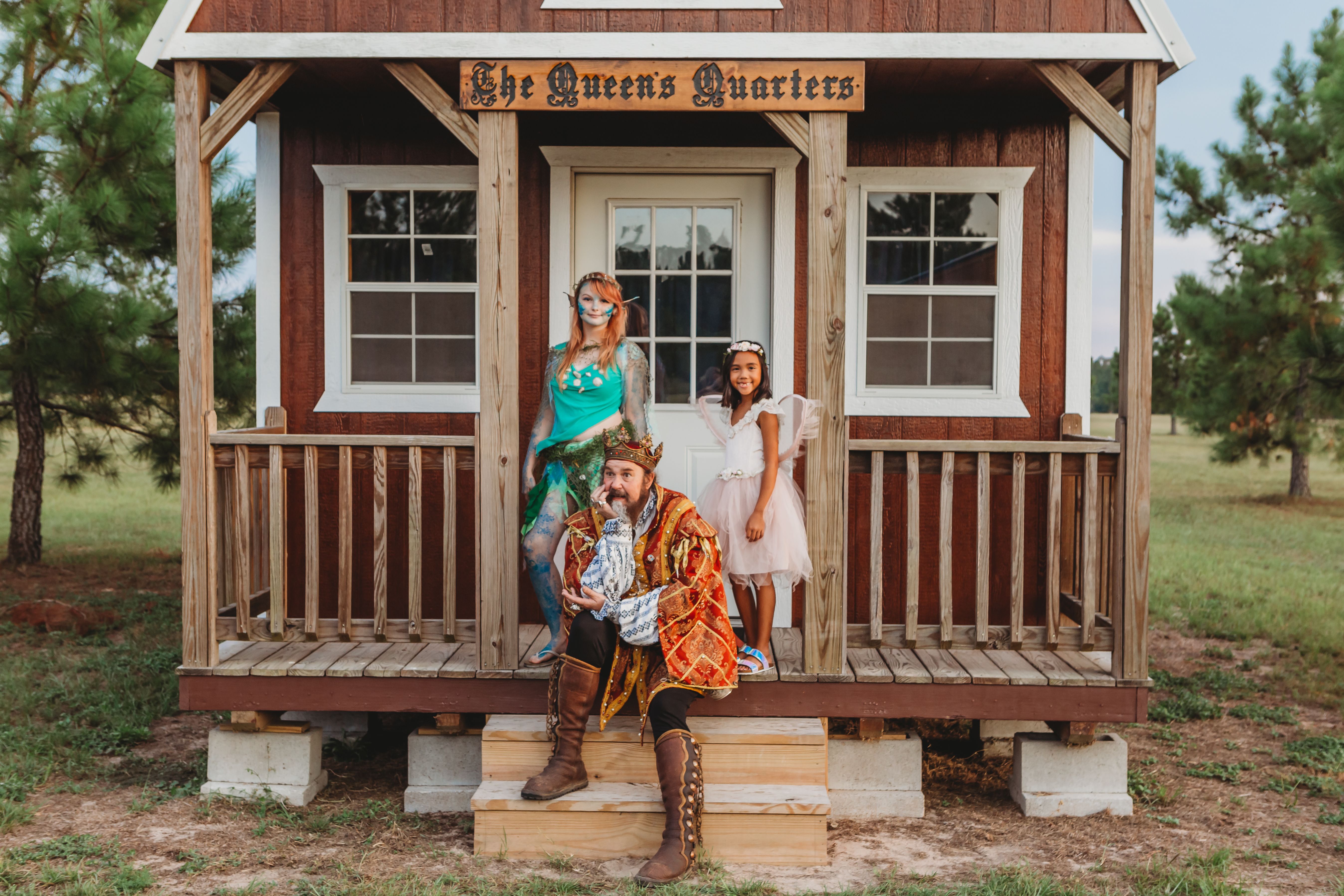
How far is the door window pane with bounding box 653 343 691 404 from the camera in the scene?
5602 mm

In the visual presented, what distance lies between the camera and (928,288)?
555cm

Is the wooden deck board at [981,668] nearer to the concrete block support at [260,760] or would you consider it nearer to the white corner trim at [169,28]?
the concrete block support at [260,760]

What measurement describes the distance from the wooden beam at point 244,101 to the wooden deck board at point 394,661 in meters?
2.13

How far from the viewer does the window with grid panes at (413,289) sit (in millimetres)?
5578

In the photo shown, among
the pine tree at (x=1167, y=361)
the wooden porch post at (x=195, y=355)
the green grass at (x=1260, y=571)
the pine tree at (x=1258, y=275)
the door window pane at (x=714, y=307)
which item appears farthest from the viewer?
the pine tree at (x=1167, y=361)

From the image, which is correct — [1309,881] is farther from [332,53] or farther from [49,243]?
[49,243]

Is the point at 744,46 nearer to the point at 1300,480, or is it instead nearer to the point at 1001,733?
the point at 1001,733

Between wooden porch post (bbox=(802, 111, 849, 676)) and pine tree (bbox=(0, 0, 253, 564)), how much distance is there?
571 centimetres

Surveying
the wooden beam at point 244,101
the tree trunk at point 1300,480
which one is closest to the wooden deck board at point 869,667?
the wooden beam at point 244,101

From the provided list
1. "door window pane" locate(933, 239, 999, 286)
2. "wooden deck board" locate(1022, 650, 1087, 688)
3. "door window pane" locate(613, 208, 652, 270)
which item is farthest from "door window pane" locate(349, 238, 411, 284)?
"wooden deck board" locate(1022, 650, 1087, 688)

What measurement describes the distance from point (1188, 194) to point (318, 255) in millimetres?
13555

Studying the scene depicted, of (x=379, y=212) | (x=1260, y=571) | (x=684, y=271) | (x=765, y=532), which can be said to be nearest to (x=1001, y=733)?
(x=765, y=532)

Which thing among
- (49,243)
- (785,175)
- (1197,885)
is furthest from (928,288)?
(49,243)

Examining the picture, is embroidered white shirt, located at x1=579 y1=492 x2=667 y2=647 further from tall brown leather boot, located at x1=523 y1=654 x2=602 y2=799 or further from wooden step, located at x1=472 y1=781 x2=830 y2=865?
wooden step, located at x1=472 y1=781 x2=830 y2=865
